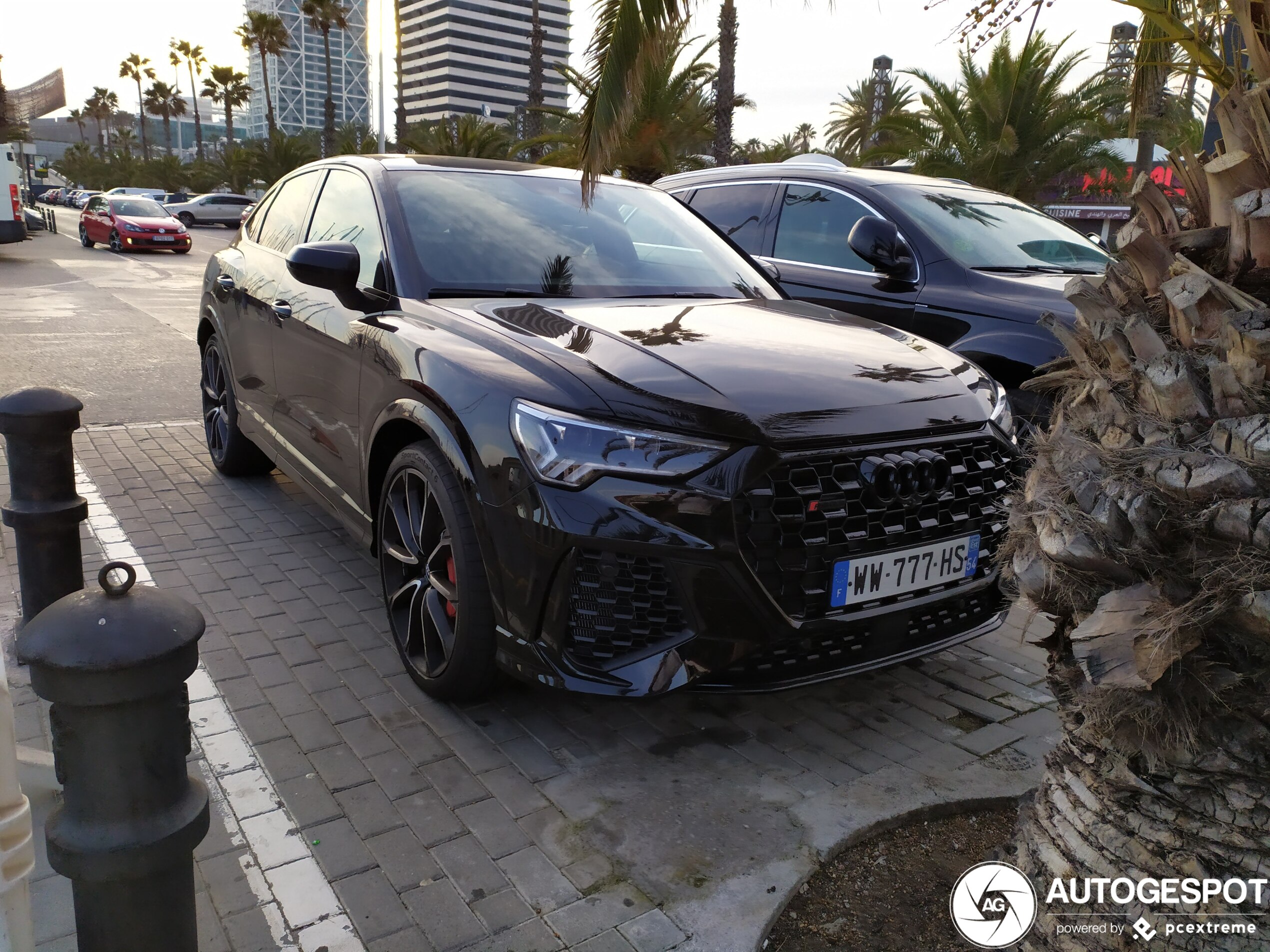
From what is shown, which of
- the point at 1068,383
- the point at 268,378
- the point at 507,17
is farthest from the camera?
the point at 507,17

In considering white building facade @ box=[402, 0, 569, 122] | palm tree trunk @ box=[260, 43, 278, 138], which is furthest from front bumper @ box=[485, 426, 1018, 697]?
palm tree trunk @ box=[260, 43, 278, 138]

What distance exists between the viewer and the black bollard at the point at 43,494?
3422 millimetres

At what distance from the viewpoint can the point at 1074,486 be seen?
174 centimetres

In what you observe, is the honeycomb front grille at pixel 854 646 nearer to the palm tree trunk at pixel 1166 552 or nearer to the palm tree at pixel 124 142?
the palm tree trunk at pixel 1166 552

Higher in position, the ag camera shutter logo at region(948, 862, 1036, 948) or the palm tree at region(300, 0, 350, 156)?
the palm tree at region(300, 0, 350, 156)

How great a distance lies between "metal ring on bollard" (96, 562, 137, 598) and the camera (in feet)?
5.89

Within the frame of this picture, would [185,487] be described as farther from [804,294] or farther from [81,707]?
[81,707]

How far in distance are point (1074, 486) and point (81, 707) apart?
171 cm

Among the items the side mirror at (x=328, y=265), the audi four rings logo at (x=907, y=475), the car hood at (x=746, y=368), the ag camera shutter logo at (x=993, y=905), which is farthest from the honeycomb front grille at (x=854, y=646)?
the side mirror at (x=328, y=265)

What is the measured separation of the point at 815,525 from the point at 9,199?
76.3ft

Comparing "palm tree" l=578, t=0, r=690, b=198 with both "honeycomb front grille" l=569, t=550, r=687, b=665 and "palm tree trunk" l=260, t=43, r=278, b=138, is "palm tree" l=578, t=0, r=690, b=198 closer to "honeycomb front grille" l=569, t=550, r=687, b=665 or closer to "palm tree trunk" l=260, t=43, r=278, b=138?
"honeycomb front grille" l=569, t=550, r=687, b=665

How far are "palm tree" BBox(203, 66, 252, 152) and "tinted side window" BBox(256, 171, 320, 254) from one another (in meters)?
70.0

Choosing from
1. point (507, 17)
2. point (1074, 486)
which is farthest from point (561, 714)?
point (507, 17)

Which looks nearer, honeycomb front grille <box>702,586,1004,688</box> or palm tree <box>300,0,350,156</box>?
honeycomb front grille <box>702,586,1004,688</box>
